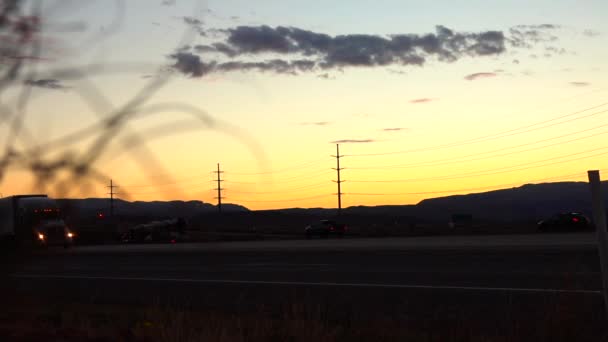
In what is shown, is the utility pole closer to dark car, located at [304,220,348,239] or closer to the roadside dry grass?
the roadside dry grass

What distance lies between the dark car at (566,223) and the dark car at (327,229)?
51.1ft

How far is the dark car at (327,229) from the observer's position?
6650cm

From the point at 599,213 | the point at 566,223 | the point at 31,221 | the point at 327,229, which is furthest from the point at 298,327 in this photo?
the point at 327,229

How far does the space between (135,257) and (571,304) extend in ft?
85.1

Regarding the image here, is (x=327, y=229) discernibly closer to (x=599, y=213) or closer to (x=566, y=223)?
(x=566, y=223)

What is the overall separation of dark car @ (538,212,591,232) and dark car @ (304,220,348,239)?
15.6 meters

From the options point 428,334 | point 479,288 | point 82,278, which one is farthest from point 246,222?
point 428,334

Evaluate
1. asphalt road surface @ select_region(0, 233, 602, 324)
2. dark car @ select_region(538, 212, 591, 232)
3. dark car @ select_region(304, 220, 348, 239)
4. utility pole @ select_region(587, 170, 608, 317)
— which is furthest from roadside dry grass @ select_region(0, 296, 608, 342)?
dark car @ select_region(304, 220, 348, 239)

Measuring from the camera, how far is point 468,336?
9680 mm

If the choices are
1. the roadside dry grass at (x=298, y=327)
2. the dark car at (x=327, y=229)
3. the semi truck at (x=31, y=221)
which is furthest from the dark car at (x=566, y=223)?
the semi truck at (x=31, y=221)

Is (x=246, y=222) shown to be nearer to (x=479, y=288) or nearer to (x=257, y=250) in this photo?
(x=257, y=250)

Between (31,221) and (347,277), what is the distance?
17.2 metres

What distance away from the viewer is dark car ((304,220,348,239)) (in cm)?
6650

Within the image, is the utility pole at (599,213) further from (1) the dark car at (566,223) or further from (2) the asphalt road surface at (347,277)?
(1) the dark car at (566,223)
